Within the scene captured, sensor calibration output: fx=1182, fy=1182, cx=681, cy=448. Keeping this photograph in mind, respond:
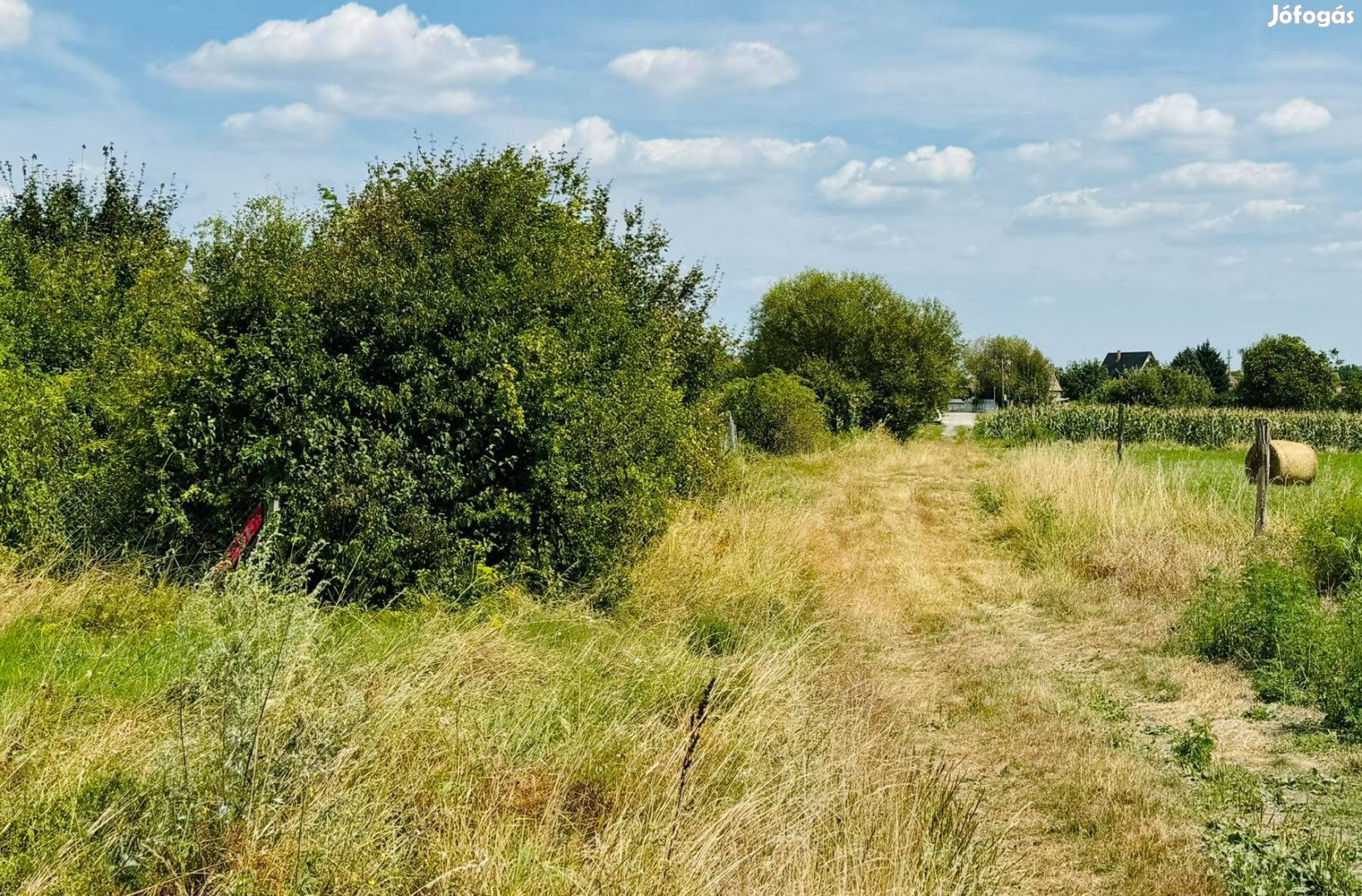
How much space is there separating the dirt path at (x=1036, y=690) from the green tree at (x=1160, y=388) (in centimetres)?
6585

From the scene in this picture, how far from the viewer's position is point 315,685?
5.83 meters

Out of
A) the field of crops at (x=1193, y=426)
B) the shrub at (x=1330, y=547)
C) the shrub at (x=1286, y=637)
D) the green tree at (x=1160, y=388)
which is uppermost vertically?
the green tree at (x=1160, y=388)

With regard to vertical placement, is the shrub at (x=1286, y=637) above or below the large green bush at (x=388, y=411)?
below

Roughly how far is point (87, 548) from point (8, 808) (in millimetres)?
6203

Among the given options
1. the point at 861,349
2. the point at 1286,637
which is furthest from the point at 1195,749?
the point at 861,349

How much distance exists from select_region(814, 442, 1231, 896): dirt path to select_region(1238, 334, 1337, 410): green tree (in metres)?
55.7

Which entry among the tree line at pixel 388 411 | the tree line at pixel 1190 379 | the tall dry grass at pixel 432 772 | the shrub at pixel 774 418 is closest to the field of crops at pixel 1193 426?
the tree line at pixel 1190 379

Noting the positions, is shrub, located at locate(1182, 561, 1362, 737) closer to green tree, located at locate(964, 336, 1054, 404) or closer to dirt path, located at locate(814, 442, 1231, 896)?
dirt path, located at locate(814, 442, 1231, 896)

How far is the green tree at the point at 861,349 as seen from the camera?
139 feet

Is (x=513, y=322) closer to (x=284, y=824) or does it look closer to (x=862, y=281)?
(x=284, y=824)

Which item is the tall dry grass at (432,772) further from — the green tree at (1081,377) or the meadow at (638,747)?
the green tree at (1081,377)

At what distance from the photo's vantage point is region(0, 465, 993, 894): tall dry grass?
447cm

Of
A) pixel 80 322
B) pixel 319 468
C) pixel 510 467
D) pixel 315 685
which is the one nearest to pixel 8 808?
pixel 315 685

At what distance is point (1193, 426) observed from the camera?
46.3 meters
